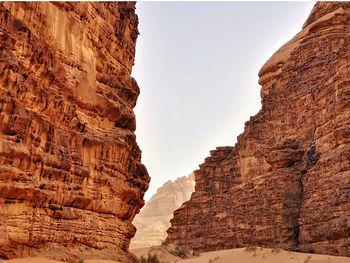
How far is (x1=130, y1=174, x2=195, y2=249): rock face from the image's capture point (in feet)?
442

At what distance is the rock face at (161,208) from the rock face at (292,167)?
64.0 metres

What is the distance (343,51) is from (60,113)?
117ft

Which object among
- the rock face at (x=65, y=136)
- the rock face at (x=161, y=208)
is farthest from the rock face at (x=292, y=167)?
the rock face at (x=161, y=208)

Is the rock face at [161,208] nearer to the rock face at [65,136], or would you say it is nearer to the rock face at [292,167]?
the rock face at [292,167]

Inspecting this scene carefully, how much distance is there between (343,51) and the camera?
46531mm

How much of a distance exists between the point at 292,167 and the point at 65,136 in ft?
128

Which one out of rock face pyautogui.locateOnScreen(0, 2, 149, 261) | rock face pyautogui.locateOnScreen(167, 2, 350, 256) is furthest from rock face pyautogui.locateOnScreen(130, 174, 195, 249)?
rock face pyautogui.locateOnScreen(0, 2, 149, 261)

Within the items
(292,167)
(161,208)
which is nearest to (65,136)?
(292,167)

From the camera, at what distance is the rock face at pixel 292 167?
39938 millimetres

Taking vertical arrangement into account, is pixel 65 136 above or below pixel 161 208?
below

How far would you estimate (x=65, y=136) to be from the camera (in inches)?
691

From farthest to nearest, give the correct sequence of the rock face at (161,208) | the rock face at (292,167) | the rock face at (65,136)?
the rock face at (161,208) < the rock face at (292,167) < the rock face at (65,136)

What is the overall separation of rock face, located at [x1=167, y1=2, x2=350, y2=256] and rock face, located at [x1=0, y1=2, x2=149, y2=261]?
21.3 metres

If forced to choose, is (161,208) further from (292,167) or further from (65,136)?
(65,136)
